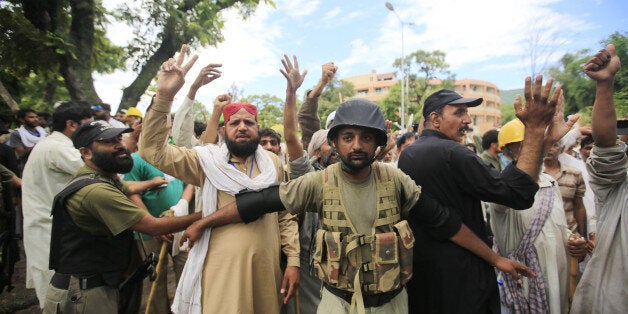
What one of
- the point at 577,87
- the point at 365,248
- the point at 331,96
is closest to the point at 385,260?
the point at 365,248

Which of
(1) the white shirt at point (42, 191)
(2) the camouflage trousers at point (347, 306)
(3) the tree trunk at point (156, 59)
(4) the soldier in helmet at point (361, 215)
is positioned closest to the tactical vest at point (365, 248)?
(4) the soldier in helmet at point (361, 215)

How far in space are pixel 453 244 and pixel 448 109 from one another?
881mm

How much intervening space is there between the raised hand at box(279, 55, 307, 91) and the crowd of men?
0.02 m

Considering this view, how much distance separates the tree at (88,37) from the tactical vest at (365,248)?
10085mm

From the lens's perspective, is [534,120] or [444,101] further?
[444,101]

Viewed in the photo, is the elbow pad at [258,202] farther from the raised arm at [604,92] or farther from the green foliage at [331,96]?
the green foliage at [331,96]

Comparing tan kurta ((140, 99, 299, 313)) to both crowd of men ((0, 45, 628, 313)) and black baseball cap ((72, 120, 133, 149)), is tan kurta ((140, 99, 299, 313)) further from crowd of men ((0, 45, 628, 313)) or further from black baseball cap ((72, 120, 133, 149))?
black baseball cap ((72, 120, 133, 149))

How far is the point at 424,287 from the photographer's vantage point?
2273 mm

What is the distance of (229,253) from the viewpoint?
2.36 metres

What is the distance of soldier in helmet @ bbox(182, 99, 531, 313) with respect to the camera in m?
1.92

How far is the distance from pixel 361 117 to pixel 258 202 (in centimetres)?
79

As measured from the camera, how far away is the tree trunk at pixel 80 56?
10258 millimetres

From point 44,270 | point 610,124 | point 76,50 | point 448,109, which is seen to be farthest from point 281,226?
point 76,50

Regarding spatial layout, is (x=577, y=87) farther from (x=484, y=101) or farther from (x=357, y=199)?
(x=484, y=101)
